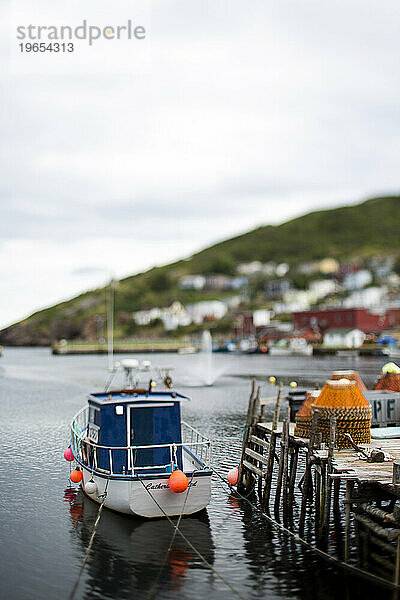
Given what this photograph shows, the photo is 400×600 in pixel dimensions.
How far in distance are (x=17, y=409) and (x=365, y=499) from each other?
4444 cm

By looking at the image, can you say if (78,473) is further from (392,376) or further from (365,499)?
(392,376)

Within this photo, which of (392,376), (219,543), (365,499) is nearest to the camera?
(365,499)

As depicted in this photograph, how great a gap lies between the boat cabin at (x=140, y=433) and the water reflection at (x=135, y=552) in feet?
6.35

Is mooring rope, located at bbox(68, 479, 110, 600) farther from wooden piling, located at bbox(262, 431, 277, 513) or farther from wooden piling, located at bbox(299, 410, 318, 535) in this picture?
wooden piling, located at bbox(299, 410, 318, 535)

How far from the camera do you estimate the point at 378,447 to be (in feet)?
79.0

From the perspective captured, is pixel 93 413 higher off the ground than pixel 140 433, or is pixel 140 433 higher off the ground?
pixel 93 413

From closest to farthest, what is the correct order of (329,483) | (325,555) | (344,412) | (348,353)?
(329,483)
(325,555)
(344,412)
(348,353)

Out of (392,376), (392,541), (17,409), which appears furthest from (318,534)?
(17,409)

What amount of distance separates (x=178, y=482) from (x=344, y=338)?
542 ft

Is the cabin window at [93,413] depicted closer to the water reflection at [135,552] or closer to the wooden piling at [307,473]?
the water reflection at [135,552]

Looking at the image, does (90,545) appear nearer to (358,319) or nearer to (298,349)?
(358,319)

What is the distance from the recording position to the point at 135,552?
2161 centimetres

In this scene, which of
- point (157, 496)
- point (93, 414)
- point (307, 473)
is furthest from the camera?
point (93, 414)

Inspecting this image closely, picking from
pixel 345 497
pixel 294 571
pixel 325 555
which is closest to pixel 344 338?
pixel 345 497
